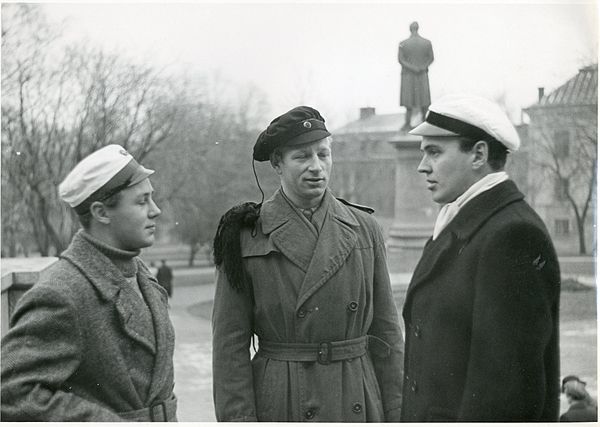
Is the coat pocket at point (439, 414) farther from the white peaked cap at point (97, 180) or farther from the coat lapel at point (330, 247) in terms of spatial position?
the white peaked cap at point (97, 180)

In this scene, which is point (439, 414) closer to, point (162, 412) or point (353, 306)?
point (353, 306)

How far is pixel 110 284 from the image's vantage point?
6.08 ft

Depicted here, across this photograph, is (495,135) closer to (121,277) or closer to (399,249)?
(399,249)

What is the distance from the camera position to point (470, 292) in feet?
6.33

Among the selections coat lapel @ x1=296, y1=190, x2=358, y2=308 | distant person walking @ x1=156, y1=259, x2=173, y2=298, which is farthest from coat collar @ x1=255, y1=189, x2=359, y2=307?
distant person walking @ x1=156, y1=259, x2=173, y2=298

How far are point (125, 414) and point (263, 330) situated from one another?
0.48 m

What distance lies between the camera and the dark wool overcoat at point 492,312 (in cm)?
188

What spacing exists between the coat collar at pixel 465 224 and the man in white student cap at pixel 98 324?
2.62ft

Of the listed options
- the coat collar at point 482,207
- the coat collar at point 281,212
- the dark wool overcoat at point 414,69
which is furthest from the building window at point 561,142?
the coat collar at point 281,212

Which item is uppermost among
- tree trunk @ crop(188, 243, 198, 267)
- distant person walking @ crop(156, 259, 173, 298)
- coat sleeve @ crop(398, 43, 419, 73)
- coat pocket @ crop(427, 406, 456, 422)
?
coat sleeve @ crop(398, 43, 419, 73)

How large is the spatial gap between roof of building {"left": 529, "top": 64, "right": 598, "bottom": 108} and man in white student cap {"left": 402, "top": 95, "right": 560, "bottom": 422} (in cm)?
57

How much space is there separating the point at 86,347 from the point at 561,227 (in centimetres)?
159

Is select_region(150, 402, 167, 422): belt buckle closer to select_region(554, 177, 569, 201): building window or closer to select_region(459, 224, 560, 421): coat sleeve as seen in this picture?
select_region(459, 224, 560, 421): coat sleeve

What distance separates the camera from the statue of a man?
241cm
